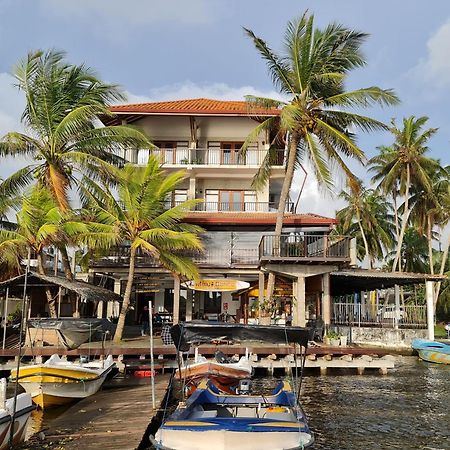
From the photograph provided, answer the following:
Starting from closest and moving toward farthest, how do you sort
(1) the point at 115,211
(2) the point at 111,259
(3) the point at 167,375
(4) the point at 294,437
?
(4) the point at 294,437
(3) the point at 167,375
(1) the point at 115,211
(2) the point at 111,259

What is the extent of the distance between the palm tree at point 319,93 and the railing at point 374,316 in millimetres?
9103

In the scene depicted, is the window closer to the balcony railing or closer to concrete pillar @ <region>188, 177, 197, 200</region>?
concrete pillar @ <region>188, 177, 197, 200</region>

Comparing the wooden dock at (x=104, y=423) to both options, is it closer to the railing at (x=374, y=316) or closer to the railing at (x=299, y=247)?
the railing at (x=299, y=247)

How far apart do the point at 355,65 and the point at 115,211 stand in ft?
44.7

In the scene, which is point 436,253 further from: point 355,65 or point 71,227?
point 71,227

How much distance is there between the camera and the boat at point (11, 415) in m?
8.99

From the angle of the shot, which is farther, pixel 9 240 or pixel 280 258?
pixel 280 258

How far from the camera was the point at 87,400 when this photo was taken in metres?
14.7

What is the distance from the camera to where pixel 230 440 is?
26.2ft

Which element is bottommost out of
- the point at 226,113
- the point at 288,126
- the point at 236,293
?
the point at 236,293

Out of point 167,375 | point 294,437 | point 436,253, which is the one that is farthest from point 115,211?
point 436,253

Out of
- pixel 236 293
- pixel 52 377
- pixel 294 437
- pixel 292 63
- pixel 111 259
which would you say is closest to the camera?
pixel 294 437

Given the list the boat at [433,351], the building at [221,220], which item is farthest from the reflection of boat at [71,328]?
the boat at [433,351]

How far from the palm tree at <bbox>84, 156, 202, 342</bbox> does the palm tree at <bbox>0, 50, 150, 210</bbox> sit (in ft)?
5.27
